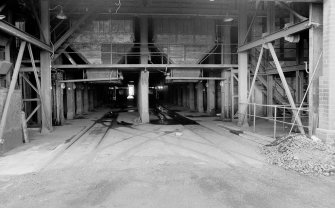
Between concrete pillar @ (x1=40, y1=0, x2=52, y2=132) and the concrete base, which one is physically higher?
concrete pillar @ (x1=40, y1=0, x2=52, y2=132)

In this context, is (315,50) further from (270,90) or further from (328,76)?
(270,90)

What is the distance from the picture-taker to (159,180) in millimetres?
6363

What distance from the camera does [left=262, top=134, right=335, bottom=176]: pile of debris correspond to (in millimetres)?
7011

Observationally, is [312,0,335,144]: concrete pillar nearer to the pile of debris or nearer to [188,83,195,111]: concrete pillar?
the pile of debris

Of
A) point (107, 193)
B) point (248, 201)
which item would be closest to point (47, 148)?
point (107, 193)

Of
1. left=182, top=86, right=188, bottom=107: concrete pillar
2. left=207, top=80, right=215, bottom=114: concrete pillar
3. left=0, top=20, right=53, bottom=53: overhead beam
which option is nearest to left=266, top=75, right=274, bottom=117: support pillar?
left=207, top=80, right=215, bottom=114: concrete pillar

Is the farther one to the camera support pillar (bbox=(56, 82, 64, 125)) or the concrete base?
support pillar (bbox=(56, 82, 64, 125))

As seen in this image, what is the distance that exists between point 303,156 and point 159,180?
13.3ft

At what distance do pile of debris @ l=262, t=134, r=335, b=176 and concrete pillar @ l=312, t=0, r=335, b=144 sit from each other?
1.63 ft

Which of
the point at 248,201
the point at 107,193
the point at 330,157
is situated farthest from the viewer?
the point at 330,157

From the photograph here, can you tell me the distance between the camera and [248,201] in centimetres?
514

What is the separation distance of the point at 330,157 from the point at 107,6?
42.7ft

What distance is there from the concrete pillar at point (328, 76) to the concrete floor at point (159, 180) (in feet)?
7.03

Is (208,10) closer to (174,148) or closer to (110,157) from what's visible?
(174,148)
